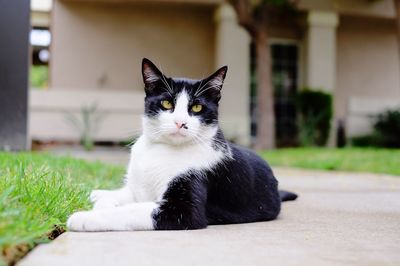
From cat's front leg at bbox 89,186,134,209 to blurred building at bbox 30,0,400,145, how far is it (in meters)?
9.62

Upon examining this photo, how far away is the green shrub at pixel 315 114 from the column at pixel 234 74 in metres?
1.33

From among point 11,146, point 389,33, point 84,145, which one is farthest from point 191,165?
point 389,33

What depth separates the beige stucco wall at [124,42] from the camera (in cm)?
1396

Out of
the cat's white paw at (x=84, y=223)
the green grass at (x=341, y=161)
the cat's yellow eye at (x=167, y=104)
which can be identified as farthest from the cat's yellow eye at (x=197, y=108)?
the green grass at (x=341, y=161)

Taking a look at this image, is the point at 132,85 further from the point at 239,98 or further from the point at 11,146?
the point at 11,146

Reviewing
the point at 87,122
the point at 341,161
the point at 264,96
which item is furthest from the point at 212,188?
the point at 87,122

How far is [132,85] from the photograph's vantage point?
1425cm

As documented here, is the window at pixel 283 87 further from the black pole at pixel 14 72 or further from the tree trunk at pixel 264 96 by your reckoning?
the black pole at pixel 14 72

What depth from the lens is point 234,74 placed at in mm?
13359

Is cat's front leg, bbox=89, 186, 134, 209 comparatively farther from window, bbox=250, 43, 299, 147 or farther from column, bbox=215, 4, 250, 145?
window, bbox=250, 43, 299, 147

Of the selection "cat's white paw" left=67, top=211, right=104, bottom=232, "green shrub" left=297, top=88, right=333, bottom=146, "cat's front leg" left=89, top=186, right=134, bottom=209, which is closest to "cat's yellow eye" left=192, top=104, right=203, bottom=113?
"cat's front leg" left=89, top=186, right=134, bottom=209

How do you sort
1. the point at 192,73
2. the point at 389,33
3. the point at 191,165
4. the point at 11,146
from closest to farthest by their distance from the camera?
the point at 191,165, the point at 11,146, the point at 192,73, the point at 389,33

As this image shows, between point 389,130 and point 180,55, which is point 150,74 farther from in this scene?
point 180,55

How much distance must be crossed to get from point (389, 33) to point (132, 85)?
7505 mm
